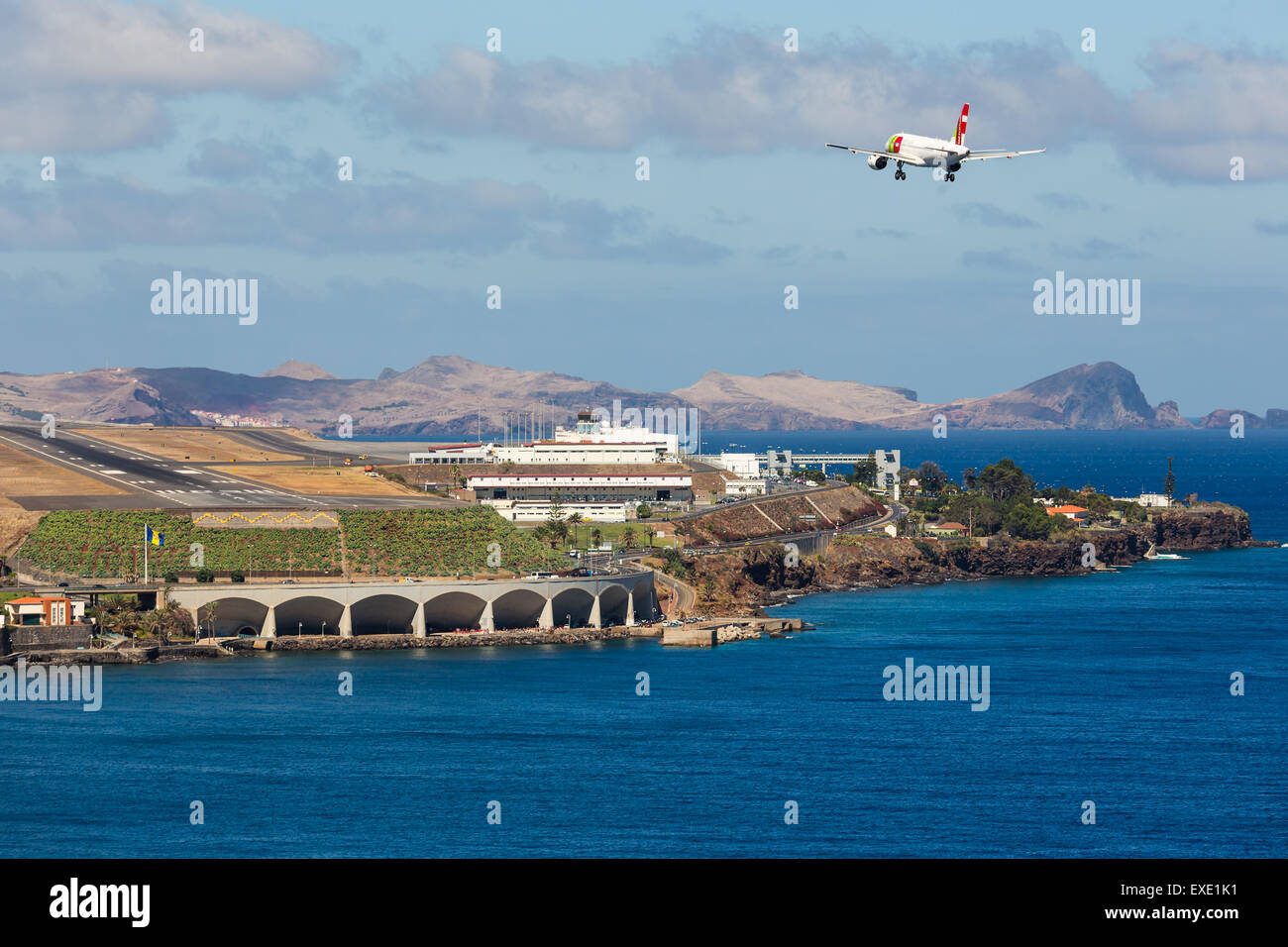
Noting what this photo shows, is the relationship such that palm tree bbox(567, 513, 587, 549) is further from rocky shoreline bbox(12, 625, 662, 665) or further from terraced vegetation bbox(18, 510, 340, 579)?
rocky shoreline bbox(12, 625, 662, 665)

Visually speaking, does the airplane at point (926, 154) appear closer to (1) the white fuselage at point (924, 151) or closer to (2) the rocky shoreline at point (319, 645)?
(1) the white fuselage at point (924, 151)

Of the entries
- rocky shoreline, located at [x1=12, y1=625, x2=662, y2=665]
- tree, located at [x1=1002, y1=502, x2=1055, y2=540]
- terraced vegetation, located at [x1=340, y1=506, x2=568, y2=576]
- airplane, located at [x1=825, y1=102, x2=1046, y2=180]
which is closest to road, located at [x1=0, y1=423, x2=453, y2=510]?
terraced vegetation, located at [x1=340, y1=506, x2=568, y2=576]

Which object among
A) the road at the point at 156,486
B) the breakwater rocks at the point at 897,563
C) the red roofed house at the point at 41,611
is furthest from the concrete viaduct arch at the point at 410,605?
the road at the point at 156,486

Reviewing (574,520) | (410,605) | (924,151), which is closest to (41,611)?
(410,605)

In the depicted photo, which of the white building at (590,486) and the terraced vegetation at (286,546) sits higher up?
the white building at (590,486)

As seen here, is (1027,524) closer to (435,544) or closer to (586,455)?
(586,455)
